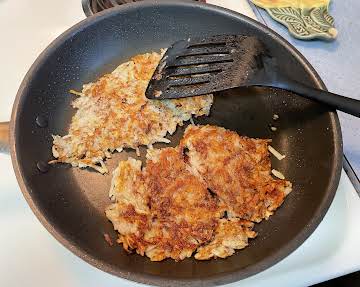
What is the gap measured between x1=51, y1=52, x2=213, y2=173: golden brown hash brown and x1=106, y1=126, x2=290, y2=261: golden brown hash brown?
64 millimetres

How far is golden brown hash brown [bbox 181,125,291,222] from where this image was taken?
1005 mm

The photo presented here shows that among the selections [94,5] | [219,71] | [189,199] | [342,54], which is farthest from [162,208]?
[342,54]

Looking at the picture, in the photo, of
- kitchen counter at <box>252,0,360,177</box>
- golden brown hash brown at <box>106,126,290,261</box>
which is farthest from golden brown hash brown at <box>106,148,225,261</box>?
kitchen counter at <box>252,0,360,177</box>

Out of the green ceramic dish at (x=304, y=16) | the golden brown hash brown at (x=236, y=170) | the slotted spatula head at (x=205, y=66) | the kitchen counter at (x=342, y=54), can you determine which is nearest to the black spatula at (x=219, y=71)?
the slotted spatula head at (x=205, y=66)

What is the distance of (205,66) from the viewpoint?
1053 millimetres

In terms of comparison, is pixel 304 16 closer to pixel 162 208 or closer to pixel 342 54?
pixel 342 54

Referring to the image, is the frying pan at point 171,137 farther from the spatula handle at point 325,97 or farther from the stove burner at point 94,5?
the stove burner at point 94,5

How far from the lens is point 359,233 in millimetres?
1002

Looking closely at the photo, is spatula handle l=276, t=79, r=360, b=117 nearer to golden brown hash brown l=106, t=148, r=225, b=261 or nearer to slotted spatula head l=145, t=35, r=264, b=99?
slotted spatula head l=145, t=35, r=264, b=99

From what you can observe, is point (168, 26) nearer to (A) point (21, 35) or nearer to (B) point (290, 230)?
(A) point (21, 35)

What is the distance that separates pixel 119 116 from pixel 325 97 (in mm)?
520

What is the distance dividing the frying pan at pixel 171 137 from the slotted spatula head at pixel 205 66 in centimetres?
10

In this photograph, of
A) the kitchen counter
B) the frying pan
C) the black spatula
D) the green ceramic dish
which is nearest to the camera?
the frying pan

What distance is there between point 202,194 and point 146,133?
23cm
